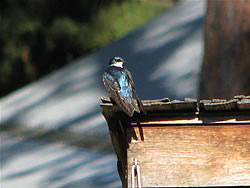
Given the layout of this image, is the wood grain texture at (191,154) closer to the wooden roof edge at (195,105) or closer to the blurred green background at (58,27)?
the wooden roof edge at (195,105)

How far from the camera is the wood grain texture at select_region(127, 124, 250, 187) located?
3.27m

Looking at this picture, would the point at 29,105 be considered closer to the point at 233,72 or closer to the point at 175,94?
the point at 175,94

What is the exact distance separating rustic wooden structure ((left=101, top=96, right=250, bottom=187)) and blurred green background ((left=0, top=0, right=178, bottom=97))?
11.2m

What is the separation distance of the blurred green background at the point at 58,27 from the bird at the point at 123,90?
10.6m

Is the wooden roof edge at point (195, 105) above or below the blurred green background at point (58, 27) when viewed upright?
below

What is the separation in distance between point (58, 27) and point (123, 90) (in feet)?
36.8

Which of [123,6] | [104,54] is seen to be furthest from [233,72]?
[123,6]

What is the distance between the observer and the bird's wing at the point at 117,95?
3185mm

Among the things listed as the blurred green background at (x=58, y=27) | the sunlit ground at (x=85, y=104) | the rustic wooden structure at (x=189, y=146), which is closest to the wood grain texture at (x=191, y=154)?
the rustic wooden structure at (x=189, y=146)

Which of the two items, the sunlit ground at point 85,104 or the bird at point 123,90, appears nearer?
the bird at point 123,90

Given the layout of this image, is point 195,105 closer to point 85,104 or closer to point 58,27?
point 85,104

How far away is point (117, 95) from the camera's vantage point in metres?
3.45

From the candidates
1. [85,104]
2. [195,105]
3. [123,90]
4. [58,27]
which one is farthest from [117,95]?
[58,27]

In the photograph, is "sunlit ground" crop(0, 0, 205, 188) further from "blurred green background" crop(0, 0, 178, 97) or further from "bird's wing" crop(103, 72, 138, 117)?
"blurred green background" crop(0, 0, 178, 97)
